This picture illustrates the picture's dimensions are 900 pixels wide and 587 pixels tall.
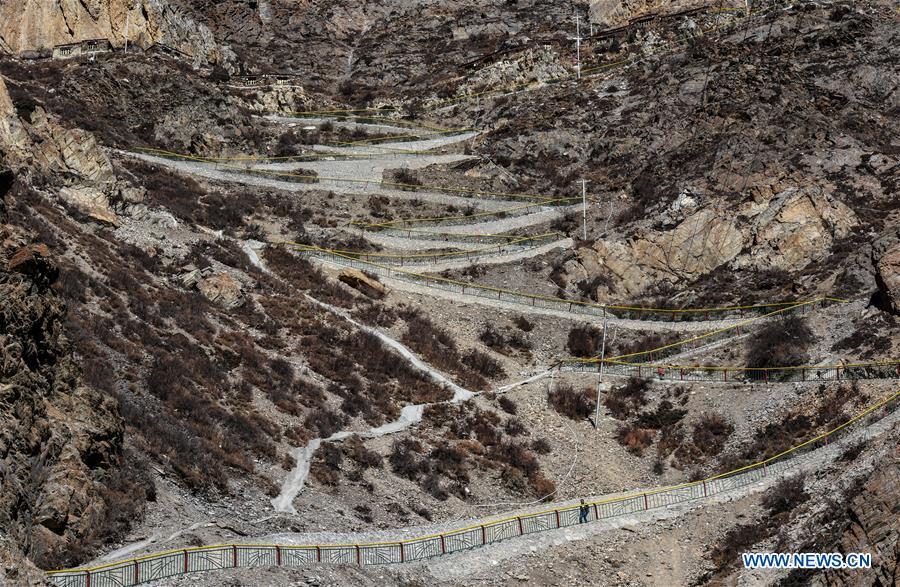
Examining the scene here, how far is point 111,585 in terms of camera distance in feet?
53.9

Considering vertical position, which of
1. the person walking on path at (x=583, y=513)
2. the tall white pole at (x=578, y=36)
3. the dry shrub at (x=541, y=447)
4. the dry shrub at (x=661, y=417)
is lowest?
the person walking on path at (x=583, y=513)

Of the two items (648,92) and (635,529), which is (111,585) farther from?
(648,92)

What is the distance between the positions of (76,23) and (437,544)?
63298mm

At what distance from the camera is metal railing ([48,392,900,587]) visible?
16.8 metres

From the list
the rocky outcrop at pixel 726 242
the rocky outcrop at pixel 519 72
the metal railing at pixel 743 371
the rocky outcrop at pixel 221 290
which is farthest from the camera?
the rocky outcrop at pixel 519 72

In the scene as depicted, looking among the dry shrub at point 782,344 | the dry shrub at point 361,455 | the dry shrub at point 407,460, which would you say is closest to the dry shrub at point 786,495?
the dry shrub at point 782,344

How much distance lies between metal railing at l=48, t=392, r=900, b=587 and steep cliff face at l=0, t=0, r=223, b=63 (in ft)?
199

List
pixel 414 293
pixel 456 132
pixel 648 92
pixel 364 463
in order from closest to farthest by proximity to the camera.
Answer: pixel 364 463 < pixel 414 293 < pixel 648 92 < pixel 456 132

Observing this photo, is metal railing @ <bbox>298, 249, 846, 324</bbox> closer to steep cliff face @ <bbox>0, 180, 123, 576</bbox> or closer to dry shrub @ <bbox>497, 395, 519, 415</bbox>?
dry shrub @ <bbox>497, 395, 519, 415</bbox>

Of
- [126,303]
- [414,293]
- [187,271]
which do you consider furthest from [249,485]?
[414,293]

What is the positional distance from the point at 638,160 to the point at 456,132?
59.3ft

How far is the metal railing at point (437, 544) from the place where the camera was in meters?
16.8

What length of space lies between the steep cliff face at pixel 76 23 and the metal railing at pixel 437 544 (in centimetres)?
6080

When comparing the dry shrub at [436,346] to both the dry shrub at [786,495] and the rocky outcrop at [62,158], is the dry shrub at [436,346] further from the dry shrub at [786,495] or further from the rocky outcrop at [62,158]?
the rocky outcrop at [62,158]
